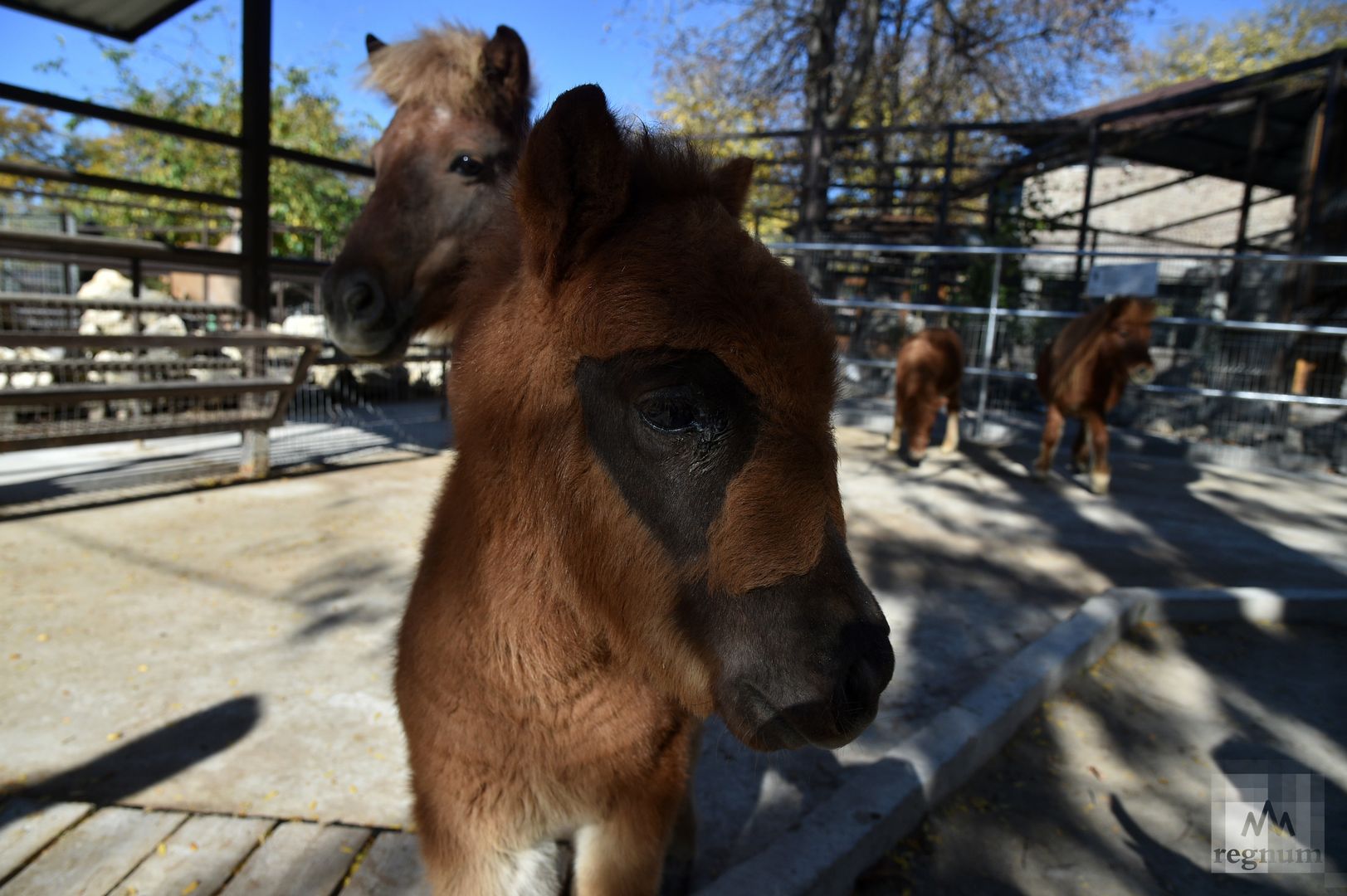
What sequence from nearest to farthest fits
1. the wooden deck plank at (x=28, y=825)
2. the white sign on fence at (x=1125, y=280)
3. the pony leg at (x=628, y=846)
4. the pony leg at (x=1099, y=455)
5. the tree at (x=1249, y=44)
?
1. the pony leg at (x=628, y=846)
2. the wooden deck plank at (x=28, y=825)
3. the pony leg at (x=1099, y=455)
4. the white sign on fence at (x=1125, y=280)
5. the tree at (x=1249, y=44)

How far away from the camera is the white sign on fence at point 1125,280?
978 cm

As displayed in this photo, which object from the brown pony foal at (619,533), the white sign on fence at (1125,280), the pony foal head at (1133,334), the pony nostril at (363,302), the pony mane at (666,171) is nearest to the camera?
the brown pony foal at (619,533)

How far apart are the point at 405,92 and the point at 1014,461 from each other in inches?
347

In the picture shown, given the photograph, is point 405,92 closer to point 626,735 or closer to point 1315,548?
point 626,735

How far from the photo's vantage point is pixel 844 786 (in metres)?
2.84

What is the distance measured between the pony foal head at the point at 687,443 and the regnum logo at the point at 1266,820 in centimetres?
262

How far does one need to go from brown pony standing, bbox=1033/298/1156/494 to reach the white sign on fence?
77.1 inches

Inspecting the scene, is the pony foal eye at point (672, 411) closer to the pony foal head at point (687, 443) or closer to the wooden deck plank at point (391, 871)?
the pony foal head at point (687, 443)

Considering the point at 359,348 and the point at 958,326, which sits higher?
the point at 958,326

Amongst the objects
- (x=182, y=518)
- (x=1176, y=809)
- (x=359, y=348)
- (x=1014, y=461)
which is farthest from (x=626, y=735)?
(x=1014, y=461)

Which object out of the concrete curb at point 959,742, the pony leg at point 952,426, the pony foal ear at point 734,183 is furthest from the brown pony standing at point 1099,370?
the pony foal ear at point 734,183

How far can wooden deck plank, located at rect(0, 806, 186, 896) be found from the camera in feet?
7.44

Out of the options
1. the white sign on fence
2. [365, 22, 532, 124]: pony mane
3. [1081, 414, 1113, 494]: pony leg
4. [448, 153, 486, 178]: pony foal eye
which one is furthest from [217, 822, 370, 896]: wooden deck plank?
the white sign on fence

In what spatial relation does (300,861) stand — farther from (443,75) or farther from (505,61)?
(505,61)
